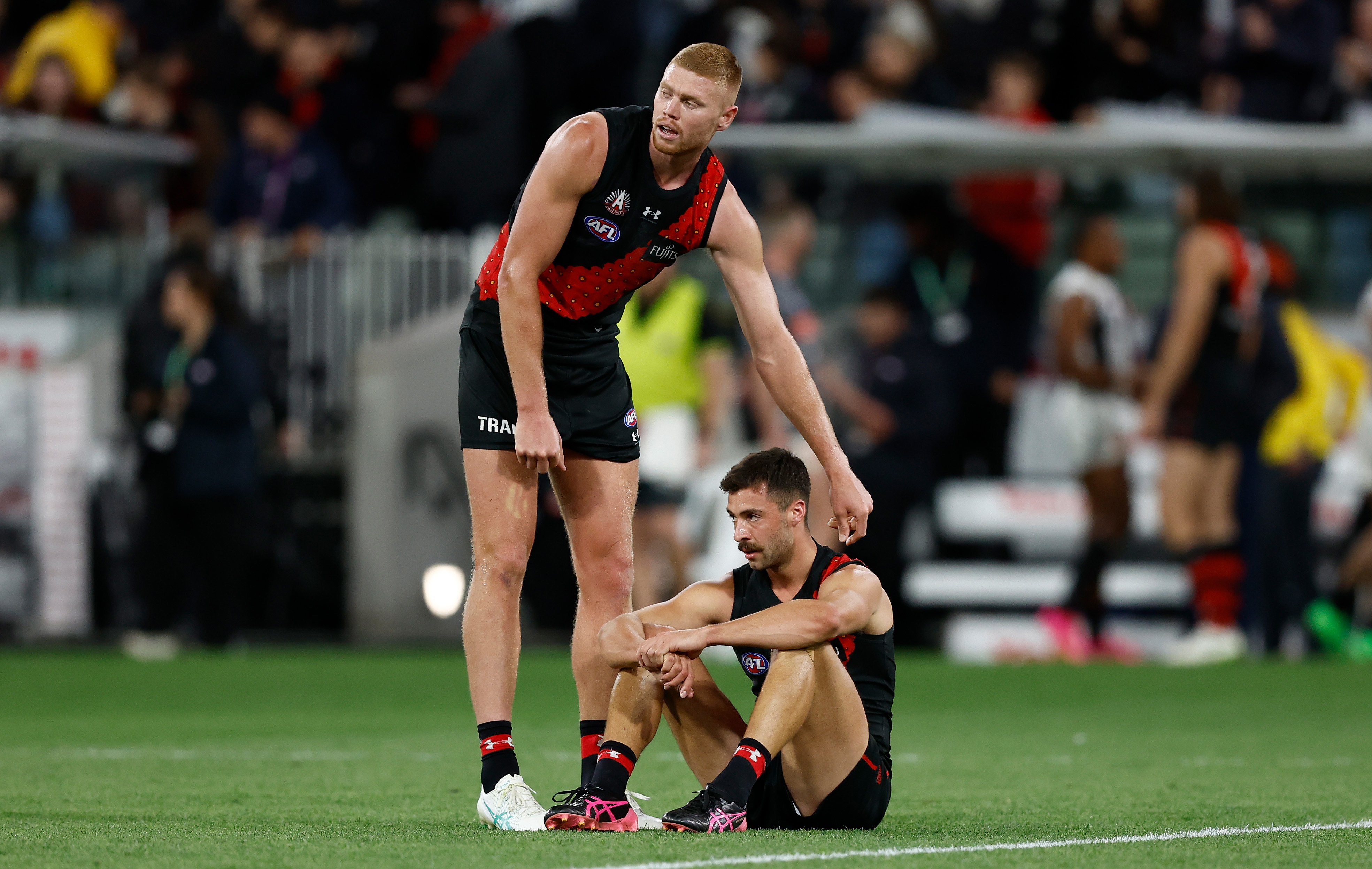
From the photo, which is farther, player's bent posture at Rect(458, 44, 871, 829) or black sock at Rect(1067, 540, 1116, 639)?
black sock at Rect(1067, 540, 1116, 639)

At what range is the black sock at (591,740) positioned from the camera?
611 cm

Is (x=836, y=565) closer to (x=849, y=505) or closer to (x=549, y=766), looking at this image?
(x=849, y=505)

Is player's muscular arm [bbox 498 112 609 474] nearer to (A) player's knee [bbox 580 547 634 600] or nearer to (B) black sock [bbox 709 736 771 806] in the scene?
(A) player's knee [bbox 580 547 634 600]

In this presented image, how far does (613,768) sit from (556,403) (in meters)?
1.14

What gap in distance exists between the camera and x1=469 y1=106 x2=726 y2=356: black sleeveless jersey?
5.98m

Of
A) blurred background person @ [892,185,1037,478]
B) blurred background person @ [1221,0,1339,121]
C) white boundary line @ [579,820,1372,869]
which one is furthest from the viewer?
blurred background person @ [1221,0,1339,121]

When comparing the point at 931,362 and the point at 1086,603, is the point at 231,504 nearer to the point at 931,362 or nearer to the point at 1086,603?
the point at 931,362

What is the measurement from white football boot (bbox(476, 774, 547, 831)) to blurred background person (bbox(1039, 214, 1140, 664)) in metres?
7.62

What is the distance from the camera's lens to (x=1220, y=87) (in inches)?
605

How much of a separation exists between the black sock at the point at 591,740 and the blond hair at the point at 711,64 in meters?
1.86

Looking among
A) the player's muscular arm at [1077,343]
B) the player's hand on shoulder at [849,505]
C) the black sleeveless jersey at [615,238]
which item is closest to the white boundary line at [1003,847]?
the player's hand on shoulder at [849,505]

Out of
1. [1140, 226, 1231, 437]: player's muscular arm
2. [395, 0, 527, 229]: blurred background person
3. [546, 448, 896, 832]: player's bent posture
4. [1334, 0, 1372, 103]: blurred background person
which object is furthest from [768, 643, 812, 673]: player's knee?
[1334, 0, 1372, 103]: blurred background person

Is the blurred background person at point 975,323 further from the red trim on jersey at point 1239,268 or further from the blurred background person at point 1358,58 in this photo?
the blurred background person at point 1358,58

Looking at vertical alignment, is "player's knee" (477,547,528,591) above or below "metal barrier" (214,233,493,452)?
below
